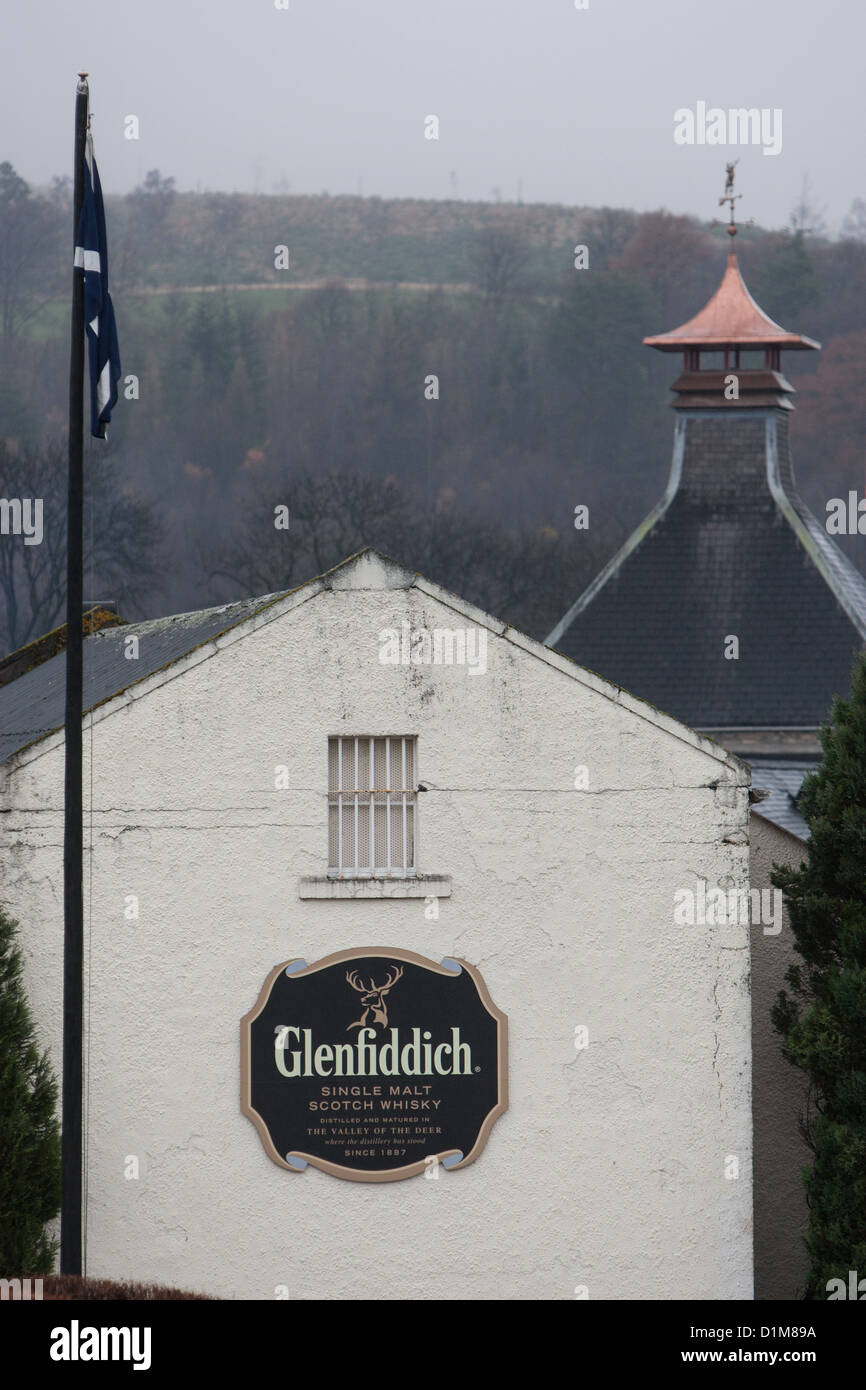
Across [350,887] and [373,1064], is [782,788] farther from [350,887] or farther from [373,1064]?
[373,1064]

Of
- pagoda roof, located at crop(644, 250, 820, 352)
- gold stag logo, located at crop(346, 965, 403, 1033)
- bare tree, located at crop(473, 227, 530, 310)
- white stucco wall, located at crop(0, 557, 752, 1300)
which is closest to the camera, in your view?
white stucco wall, located at crop(0, 557, 752, 1300)

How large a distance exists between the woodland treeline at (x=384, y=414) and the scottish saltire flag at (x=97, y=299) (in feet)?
161

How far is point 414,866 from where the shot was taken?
62.5ft

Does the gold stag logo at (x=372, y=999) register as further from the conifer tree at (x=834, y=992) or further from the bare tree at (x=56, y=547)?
the bare tree at (x=56, y=547)

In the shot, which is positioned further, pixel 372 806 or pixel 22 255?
pixel 22 255

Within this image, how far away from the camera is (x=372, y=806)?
19078 mm

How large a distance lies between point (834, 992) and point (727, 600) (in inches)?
1008

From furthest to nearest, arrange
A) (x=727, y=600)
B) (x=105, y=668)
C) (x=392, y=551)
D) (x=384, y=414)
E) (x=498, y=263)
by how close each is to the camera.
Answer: (x=498, y=263)
(x=384, y=414)
(x=392, y=551)
(x=727, y=600)
(x=105, y=668)

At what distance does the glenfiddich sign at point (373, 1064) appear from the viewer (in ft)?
60.8

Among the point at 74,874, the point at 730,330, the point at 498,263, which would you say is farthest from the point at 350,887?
the point at 498,263

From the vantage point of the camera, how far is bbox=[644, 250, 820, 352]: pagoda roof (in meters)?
46.4

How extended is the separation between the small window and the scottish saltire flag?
4.29m

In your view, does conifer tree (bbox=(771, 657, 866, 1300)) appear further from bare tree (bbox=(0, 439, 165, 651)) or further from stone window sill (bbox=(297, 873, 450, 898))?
bare tree (bbox=(0, 439, 165, 651))

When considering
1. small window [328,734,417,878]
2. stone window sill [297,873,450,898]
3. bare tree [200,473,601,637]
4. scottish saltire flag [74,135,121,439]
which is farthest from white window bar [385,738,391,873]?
bare tree [200,473,601,637]
